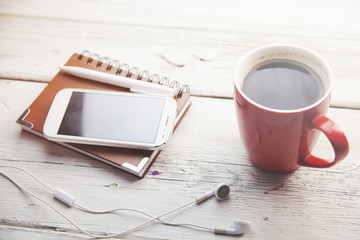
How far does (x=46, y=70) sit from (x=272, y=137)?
546 millimetres

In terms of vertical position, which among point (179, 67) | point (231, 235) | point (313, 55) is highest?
point (313, 55)

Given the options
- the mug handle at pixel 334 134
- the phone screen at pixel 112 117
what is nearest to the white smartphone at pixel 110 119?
the phone screen at pixel 112 117

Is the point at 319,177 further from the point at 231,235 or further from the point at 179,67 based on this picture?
the point at 179,67

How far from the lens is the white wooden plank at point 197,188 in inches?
23.3

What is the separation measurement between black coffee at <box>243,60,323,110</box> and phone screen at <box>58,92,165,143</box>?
192 millimetres

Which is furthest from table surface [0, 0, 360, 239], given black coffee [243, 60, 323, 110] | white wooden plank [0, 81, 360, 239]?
black coffee [243, 60, 323, 110]

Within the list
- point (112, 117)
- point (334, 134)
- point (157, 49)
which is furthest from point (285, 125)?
point (157, 49)

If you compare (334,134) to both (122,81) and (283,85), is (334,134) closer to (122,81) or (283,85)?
(283,85)

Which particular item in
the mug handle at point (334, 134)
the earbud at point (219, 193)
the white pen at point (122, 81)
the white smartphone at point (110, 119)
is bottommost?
the earbud at point (219, 193)

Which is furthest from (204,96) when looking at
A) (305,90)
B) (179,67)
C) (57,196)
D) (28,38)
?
(28,38)

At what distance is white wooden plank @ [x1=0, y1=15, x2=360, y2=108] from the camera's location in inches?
30.9

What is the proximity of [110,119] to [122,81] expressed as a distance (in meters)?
0.10

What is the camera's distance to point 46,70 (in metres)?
0.82

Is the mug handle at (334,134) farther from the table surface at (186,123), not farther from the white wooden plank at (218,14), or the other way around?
the white wooden plank at (218,14)
